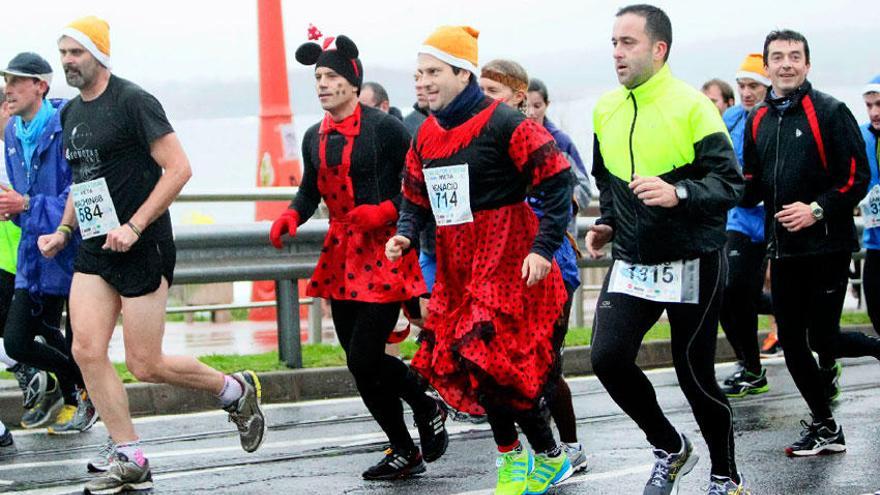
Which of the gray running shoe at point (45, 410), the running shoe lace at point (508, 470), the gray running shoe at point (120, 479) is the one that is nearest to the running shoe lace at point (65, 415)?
the gray running shoe at point (45, 410)

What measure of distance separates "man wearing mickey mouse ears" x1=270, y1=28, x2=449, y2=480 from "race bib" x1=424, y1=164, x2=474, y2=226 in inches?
27.3

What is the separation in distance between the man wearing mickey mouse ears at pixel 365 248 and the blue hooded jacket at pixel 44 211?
142 cm

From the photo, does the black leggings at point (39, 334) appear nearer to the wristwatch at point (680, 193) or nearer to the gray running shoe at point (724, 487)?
the gray running shoe at point (724, 487)

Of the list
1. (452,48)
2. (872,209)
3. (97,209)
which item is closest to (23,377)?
(97,209)

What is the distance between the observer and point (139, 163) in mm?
6840

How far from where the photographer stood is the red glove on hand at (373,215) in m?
6.92

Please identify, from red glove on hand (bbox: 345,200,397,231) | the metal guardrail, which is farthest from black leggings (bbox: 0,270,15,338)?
red glove on hand (bbox: 345,200,397,231)

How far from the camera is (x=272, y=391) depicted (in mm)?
9734

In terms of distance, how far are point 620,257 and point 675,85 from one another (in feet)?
2.13

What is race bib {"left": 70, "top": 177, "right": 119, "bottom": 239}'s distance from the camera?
676 centimetres

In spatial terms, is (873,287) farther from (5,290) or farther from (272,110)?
(272,110)

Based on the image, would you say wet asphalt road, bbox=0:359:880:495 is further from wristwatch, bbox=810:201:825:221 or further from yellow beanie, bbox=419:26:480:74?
yellow beanie, bbox=419:26:480:74

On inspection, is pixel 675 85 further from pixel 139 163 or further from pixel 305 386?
pixel 305 386

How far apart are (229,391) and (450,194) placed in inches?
64.5
